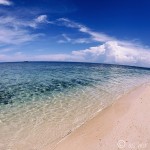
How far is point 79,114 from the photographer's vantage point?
1140 centimetres

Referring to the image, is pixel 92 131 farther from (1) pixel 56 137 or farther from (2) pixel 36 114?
(2) pixel 36 114

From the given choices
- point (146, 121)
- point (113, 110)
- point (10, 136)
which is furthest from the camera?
point (113, 110)

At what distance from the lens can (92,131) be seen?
8.88 meters

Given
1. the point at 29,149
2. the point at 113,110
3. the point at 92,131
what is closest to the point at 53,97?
the point at 113,110

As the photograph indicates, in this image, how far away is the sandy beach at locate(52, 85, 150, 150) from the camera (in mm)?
7145

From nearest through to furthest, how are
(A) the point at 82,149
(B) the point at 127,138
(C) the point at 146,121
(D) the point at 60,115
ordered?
(A) the point at 82,149 → (B) the point at 127,138 → (C) the point at 146,121 → (D) the point at 60,115

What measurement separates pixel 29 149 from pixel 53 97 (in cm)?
865

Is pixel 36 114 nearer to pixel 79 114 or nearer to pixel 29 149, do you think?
pixel 79 114

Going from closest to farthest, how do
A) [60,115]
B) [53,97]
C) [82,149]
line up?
[82,149] → [60,115] → [53,97]

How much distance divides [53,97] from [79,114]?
490 cm

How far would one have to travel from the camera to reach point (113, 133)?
8.34 metres

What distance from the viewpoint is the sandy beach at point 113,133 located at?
23.4 feet

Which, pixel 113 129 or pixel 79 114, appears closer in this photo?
pixel 113 129

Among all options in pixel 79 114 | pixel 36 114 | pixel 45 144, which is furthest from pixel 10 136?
pixel 79 114
